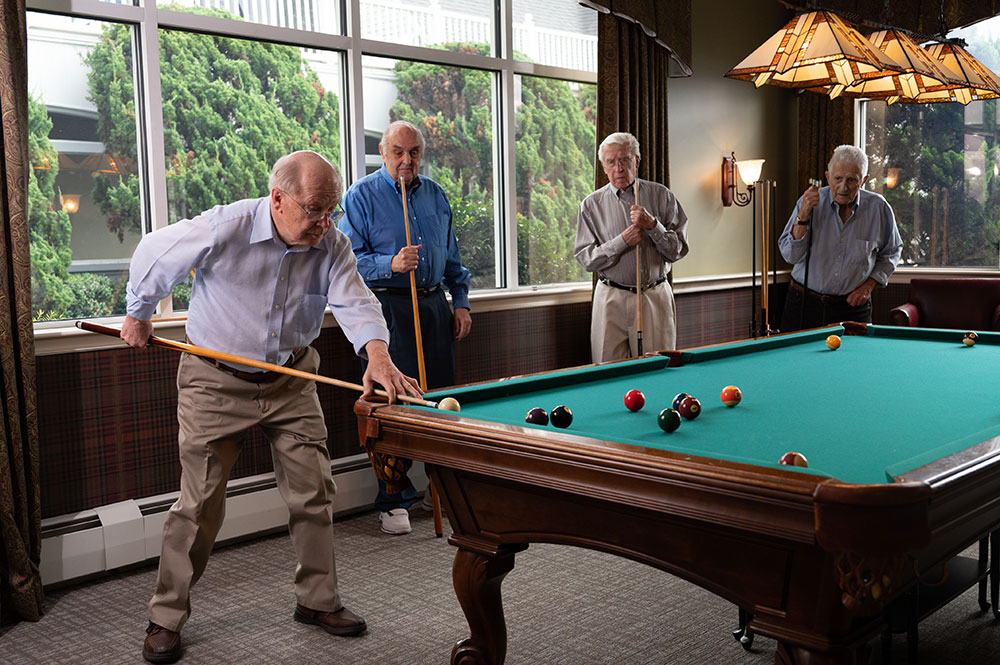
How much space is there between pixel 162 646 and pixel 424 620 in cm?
77

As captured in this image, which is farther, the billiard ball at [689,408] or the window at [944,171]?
the window at [944,171]

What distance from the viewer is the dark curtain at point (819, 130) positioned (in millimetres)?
6711

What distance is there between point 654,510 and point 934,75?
2231 millimetres

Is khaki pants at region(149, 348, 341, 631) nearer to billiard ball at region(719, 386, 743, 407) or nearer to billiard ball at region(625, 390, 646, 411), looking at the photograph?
billiard ball at region(625, 390, 646, 411)

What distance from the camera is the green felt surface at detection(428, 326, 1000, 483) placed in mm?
1916

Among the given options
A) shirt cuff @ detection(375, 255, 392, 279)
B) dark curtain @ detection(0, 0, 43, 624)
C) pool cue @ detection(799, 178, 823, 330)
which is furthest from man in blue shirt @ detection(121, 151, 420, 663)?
pool cue @ detection(799, 178, 823, 330)

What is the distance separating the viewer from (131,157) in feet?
12.3

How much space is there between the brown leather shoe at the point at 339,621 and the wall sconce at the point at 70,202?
178cm

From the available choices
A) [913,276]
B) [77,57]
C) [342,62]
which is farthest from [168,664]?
[913,276]

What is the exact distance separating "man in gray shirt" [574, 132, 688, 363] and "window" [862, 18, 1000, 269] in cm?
271

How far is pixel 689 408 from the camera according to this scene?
7.34 feet

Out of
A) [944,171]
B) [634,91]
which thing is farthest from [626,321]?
[944,171]

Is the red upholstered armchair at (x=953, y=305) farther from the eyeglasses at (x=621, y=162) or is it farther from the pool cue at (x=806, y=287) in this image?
the eyeglasses at (x=621, y=162)

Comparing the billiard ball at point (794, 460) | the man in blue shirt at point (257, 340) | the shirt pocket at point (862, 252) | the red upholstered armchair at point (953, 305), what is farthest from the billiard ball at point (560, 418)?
the red upholstered armchair at point (953, 305)
